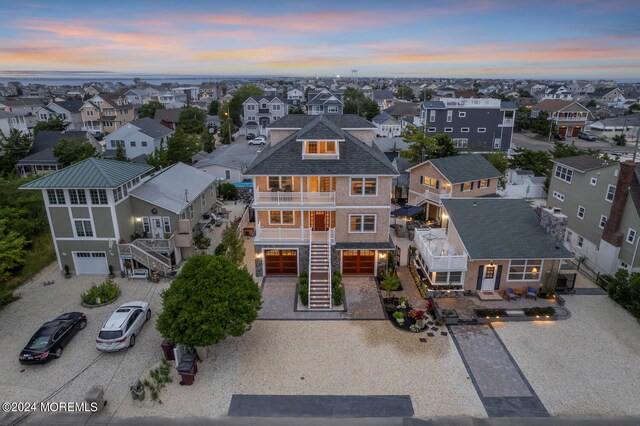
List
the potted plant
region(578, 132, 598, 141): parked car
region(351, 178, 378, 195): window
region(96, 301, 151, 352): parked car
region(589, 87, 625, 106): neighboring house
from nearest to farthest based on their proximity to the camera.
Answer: region(96, 301, 151, 352): parked car < the potted plant < region(351, 178, 378, 195): window < region(578, 132, 598, 141): parked car < region(589, 87, 625, 106): neighboring house

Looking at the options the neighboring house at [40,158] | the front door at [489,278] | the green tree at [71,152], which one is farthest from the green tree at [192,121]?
the front door at [489,278]

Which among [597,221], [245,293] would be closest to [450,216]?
[597,221]

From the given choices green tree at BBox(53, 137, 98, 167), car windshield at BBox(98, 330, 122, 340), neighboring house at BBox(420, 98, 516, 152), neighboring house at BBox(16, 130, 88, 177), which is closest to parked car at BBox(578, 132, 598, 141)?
neighboring house at BBox(420, 98, 516, 152)

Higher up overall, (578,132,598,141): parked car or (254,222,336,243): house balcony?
(254,222,336,243): house balcony

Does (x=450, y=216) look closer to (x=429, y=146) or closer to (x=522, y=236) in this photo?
(x=522, y=236)

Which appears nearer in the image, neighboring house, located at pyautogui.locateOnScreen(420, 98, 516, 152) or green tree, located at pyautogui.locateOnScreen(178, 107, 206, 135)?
neighboring house, located at pyautogui.locateOnScreen(420, 98, 516, 152)

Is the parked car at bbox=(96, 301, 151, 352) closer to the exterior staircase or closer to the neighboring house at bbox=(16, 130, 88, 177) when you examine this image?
the exterior staircase
